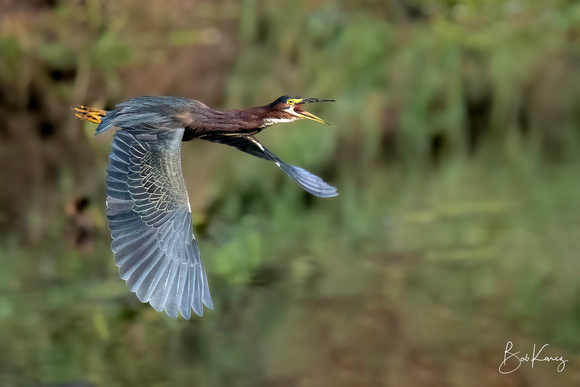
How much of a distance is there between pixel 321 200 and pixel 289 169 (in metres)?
5.74

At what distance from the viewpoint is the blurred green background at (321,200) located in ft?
23.7

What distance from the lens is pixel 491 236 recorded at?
917 cm

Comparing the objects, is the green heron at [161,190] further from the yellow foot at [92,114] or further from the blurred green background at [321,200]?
the blurred green background at [321,200]

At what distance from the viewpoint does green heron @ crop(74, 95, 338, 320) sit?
4.55m

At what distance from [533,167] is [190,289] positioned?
6.97 m

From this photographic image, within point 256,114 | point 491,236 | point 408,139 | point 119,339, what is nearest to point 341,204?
point 491,236

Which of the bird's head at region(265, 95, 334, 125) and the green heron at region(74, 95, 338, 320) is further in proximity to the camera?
the bird's head at region(265, 95, 334, 125)

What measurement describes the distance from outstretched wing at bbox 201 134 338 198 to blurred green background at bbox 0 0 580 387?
210 centimetres

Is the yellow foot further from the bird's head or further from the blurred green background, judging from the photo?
the blurred green background

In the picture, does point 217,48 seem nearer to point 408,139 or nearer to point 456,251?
point 408,139

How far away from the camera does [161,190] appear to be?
473cm
